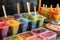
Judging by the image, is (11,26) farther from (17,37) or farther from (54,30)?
(54,30)

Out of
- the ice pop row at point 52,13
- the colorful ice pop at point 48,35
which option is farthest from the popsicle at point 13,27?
the ice pop row at point 52,13

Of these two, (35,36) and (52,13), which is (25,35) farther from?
(52,13)

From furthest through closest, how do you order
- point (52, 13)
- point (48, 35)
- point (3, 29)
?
point (52, 13)
point (48, 35)
point (3, 29)

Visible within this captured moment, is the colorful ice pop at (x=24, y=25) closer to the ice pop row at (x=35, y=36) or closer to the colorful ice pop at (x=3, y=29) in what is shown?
the ice pop row at (x=35, y=36)

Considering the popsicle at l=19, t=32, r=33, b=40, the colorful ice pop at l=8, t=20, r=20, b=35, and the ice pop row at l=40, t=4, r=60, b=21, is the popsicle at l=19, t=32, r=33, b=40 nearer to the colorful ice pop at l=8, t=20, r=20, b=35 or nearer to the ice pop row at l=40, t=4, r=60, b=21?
the colorful ice pop at l=8, t=20, r=20, b=35

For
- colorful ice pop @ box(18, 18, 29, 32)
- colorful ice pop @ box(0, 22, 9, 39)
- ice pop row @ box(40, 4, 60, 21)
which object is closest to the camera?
colorful ice pop @ box(0, 22, 9, 39)

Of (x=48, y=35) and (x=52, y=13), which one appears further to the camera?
(x=52, y=13)

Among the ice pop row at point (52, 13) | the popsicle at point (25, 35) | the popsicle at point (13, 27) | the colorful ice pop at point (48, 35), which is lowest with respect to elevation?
the colorful ice pop at point (48, 35)

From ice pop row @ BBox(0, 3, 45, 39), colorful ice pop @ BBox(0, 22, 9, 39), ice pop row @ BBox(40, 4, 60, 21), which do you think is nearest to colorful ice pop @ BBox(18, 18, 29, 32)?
ice pop row @ BBox(0, 3, 45, 39)

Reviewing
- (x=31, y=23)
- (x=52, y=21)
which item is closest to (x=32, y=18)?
(x=31, y=23)

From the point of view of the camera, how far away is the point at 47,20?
1.48 meters

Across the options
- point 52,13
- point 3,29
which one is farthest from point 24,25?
point 52,13

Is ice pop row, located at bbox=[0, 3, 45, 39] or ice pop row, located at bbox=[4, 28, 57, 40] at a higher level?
ice pop row, located at bbox=[0, 3, 45, 39]

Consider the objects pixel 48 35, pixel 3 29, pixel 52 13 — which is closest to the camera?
pixel 3 29
